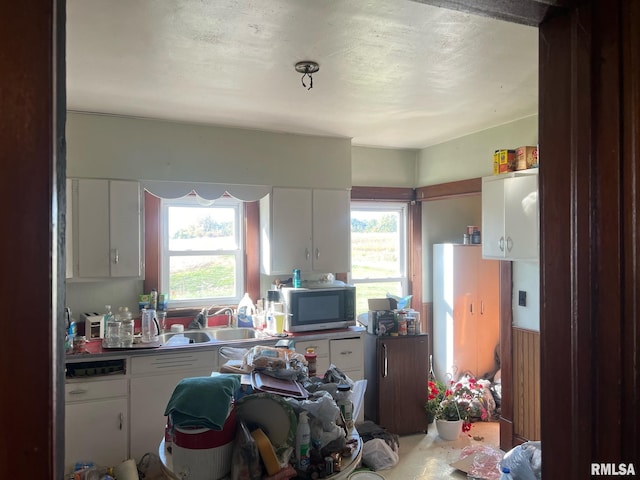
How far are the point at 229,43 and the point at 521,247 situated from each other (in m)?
2.46

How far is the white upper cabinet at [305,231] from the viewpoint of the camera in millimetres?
3932

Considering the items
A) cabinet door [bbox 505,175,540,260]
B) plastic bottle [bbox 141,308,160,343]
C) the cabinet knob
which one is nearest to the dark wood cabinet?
cabinet door [bbox 505,175,540,260]

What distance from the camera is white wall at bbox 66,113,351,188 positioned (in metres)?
3.42

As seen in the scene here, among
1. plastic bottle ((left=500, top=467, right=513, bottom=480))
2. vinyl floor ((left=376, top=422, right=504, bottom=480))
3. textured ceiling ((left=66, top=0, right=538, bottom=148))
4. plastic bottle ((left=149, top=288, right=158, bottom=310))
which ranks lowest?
vinyl floor ((left=376, top=422, right=504, bottom=480))

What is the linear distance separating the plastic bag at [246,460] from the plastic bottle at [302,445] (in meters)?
0.17

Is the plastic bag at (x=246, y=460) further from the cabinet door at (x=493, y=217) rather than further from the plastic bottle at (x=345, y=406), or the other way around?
the cabinet door at (x=493, y=217)

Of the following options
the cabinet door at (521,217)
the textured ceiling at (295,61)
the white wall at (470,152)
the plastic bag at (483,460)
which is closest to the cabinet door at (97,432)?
the textured ceiling at (295,61)

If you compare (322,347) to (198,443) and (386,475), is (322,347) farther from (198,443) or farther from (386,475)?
(198,443)

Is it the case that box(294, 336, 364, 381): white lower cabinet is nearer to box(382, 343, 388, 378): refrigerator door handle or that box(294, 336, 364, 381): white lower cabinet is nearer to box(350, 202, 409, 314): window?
box(382, 343, 388, 378): refrigerator door handle

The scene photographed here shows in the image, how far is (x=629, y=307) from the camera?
68cm

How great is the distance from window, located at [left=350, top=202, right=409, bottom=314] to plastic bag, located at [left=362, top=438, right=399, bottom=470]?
162cm

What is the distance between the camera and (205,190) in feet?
12.3

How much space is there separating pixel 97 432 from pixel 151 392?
412 millimetres

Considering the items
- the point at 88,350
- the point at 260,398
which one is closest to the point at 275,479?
the point at 260,398
